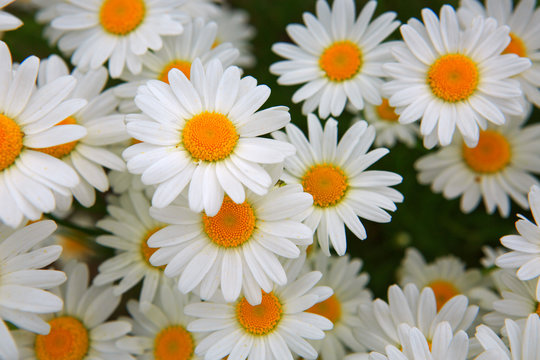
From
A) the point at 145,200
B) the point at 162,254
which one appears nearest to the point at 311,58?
the point at 145,200

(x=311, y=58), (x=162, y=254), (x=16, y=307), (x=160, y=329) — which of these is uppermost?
(x=311, y=58)

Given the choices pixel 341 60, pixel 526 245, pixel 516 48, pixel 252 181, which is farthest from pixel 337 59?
pixel 526 245

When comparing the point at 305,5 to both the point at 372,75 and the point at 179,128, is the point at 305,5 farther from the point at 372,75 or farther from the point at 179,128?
the point at 179,128

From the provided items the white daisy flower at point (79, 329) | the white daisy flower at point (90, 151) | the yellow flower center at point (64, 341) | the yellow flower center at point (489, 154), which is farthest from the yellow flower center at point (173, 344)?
the yellow flower center at point (489, 154)

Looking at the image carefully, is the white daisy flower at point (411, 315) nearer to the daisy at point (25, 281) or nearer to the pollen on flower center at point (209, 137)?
the pollen on flower center at point (209, 137)

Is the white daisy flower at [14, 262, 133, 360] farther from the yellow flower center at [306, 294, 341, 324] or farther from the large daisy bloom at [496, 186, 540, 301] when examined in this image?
the large daisy bloom at [496, 186, 540, 301]

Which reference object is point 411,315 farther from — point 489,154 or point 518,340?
point 489,154
